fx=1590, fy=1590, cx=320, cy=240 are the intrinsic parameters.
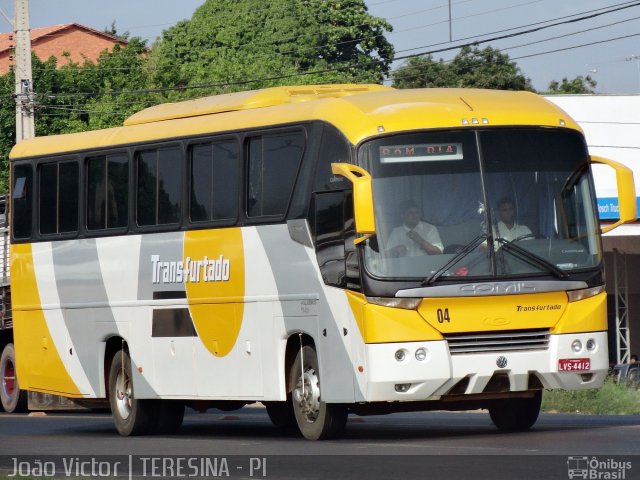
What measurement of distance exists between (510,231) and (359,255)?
1.43 m

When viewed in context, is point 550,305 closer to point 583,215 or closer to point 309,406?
point 583,215

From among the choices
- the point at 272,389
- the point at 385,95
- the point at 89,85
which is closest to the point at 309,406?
the point at 272,389

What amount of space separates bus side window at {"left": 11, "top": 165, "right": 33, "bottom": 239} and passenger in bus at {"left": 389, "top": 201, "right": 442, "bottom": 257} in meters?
7.25

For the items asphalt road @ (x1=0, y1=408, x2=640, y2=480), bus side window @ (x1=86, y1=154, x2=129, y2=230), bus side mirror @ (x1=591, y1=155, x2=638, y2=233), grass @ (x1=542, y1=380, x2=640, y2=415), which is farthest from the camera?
grass @ (x1=542, y1=380, x2=640, y2=415)

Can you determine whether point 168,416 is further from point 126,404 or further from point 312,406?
point 312,406

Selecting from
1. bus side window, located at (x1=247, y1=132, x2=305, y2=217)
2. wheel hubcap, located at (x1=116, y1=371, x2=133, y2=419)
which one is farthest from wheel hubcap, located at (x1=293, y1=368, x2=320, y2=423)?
wheel hubcap, located at (x1=116, y1=371, x2=133, y2=419)

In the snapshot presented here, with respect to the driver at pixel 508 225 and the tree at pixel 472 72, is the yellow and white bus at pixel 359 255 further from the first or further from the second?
the tree at pixel 472 72

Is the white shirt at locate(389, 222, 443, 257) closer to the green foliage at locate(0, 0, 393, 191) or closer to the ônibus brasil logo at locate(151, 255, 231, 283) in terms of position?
the ônibus brasil logo at locate(151, 255, 231, 283)

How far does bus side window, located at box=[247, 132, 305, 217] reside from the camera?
15.8 m

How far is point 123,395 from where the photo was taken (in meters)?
18.8

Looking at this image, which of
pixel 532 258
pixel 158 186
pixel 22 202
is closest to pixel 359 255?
pixel 532 258

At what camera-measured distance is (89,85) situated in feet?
Answer: 202

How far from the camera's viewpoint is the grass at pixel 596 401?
860 inches

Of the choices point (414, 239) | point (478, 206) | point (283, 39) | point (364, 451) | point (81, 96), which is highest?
point (283, 39)
